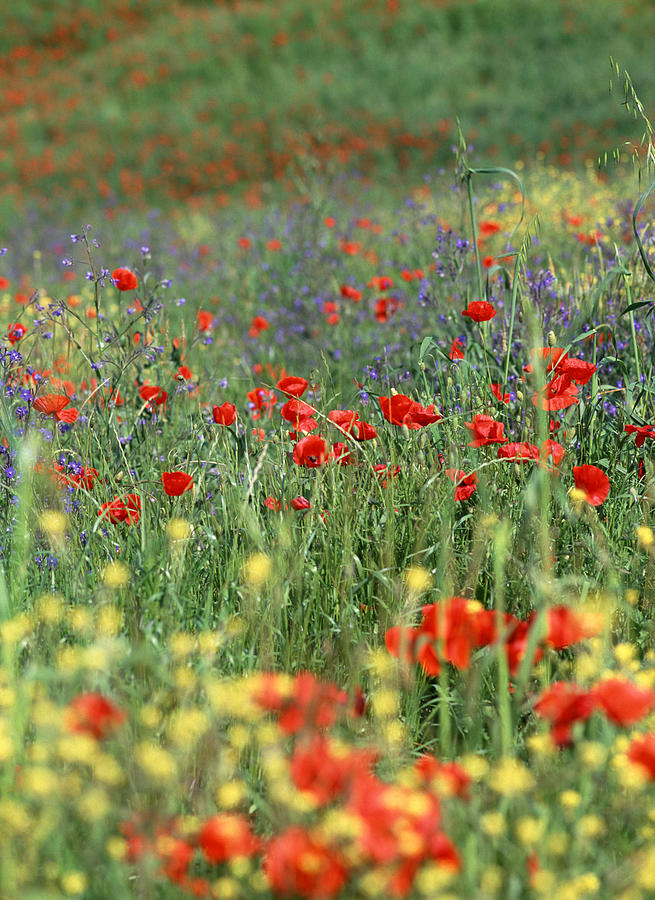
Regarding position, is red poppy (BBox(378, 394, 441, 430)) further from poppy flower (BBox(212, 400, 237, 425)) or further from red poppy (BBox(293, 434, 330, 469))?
poppy flower (BBox(212, 400, 237, 425))

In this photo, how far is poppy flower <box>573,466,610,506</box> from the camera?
5.14 feet

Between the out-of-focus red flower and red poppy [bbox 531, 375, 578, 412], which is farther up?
red poppy [bbox 531, 375, 578, 412]

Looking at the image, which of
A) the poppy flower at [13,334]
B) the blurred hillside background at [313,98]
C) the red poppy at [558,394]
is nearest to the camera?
the red poppy at [558,394]

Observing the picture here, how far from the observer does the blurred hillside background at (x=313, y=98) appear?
1166 cm

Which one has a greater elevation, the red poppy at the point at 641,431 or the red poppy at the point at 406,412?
the red poppy at the point at 406,412

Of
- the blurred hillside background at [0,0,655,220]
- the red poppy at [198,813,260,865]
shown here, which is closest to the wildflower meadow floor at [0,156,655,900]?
the red poppy at [198,813,260,865]

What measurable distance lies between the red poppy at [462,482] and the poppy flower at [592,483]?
0.64 ft

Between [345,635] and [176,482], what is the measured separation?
0.42 meters

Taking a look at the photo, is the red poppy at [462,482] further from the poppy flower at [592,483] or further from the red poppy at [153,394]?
the red poppy at [153,394]

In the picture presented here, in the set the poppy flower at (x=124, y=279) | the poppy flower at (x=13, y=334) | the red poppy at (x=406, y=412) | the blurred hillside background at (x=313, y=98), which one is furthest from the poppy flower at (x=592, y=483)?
the blurred hillside background at (x=313, y=98)

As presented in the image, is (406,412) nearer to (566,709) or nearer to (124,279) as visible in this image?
(566,709)

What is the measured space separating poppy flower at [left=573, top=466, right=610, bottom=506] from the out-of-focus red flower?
92 cm

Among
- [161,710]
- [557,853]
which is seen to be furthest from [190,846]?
[557,853]

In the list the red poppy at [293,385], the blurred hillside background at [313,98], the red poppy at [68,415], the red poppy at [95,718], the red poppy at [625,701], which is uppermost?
the blurred hillside background at [313,98]
